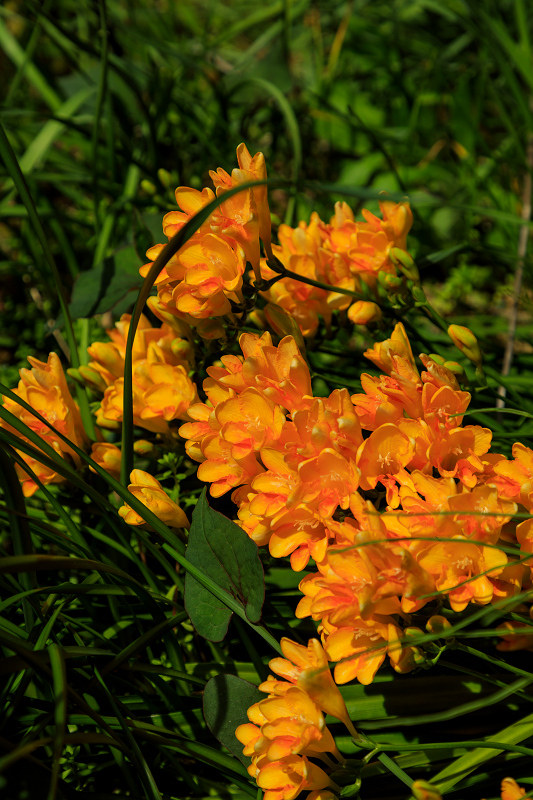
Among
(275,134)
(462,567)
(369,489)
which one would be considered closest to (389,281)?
A: (369,489)

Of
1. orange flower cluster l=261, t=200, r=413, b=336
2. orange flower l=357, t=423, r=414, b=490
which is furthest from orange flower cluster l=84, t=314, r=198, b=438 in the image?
orange flower l=357, t=423, r=414, b=490

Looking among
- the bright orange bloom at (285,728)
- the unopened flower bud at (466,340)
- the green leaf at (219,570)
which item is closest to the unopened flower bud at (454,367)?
the unopened flower bud at (466,340)

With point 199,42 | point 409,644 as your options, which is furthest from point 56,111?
point 409,644

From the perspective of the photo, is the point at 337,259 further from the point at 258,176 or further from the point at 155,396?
the point at 155,396

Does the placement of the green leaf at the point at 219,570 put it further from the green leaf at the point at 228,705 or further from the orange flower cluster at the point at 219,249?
the orange flower cluster at the point at 219,249

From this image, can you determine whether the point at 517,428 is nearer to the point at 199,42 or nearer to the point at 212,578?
the point at 212,578

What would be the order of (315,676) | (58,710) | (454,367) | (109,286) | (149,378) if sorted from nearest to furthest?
(58,710)
(315,676)
(454,367)
(149,378)
(109,286)
